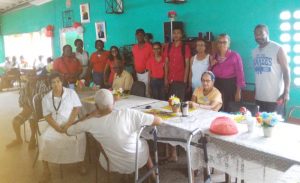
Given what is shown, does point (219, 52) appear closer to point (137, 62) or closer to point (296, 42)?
point (296, 42)

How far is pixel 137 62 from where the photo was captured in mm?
5578

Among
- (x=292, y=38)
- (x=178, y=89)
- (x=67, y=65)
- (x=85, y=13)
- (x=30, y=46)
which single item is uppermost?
(x=85, y=13)

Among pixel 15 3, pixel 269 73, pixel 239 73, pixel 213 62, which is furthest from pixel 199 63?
pixel 15 3

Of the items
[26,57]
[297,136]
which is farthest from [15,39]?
[297,136]

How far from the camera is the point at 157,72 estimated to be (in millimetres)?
5094

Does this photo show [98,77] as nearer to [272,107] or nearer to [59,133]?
[59,133]

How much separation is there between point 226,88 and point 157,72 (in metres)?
1.38

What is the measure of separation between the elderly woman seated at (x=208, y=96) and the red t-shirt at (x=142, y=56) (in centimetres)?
195

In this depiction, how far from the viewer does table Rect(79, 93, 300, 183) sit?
2129mm

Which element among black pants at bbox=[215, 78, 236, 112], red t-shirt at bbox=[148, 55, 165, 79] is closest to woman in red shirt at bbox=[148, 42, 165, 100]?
red t-shirt at bbox=[148, 55, 165, 79]

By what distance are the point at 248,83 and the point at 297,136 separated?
7.83 ft

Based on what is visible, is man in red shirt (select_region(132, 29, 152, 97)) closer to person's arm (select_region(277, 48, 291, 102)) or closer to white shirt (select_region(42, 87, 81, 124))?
white shirt (select_region(42, 87, 81, 124))

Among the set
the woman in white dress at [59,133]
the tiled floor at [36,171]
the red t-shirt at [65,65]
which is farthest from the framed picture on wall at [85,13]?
the woman in white dress at [59,133]

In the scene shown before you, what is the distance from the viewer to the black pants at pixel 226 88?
13.4 feet
